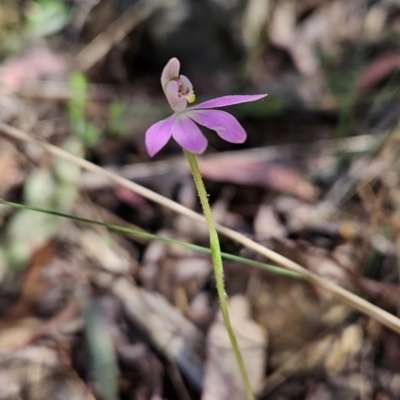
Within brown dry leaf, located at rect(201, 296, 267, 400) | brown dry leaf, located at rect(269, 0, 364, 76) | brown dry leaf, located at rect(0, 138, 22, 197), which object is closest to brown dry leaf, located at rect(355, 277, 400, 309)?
brown dry leaf, located at rect(201, 296, 267, 400)

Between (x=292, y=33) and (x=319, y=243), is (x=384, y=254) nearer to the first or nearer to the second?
(x=319, y=243)

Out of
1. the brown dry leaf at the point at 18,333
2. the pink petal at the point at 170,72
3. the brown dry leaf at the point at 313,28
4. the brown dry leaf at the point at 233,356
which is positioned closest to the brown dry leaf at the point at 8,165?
the brown dry leaf at the point at 18,333

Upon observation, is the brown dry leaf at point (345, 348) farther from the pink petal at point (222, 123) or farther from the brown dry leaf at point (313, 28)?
the brown dry leaf at point (313, 28)

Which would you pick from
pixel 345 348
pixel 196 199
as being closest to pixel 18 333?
pixel 196 199

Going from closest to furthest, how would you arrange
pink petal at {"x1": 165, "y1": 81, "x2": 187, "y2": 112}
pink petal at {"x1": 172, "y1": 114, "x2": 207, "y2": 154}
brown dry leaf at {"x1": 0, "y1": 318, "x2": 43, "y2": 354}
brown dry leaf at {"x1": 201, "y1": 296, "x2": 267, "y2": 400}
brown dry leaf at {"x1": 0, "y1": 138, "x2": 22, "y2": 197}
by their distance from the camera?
pink petal at {"x1": 172, "y1": 114, "x2": 207, "y2": 154} < pink petal at {"x1": 165, "y1": 81, "x2": 187, "y2": 112} < brown dry leaf at {"x1": 201, "y1": 296, "x2": 267, "y2": 400} < brown dry leaf at {"x1": 0, "y1": 318, "x2": 43, "y2": 354} < brown dry leaf at {"x1": 0, "y1": 138, "x2": 22, "y2": 197}

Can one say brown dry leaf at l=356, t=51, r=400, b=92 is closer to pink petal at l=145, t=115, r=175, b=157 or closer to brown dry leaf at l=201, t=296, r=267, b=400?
brown dry leaf at l=201, t=296, r=267, b=400

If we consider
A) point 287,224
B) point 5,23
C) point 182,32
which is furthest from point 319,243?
point 5,23
